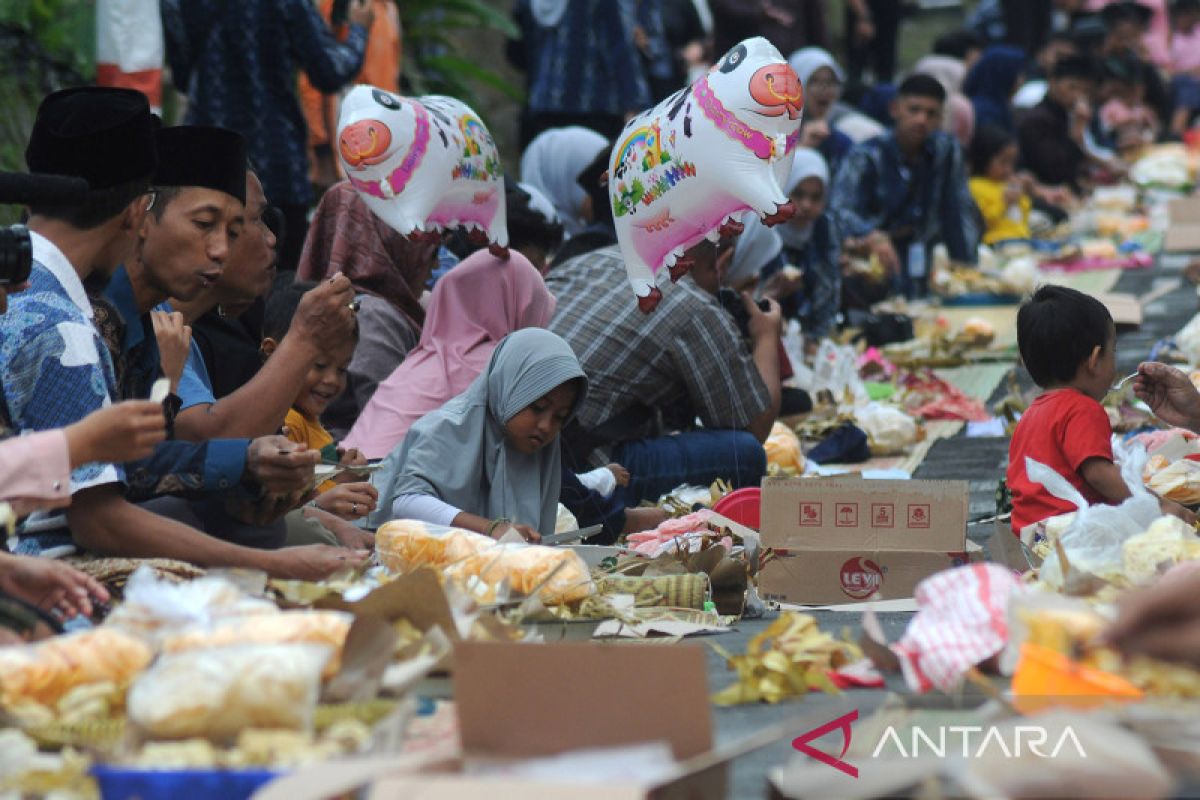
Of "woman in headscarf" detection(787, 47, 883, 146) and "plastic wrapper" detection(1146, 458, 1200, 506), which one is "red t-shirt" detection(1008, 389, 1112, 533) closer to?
"plastic wrapper" detection(1146, 458, 1200, 506)

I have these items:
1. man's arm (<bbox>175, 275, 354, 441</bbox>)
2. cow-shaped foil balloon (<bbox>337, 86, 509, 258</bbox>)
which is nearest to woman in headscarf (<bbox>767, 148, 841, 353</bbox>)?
cow-shaped foil balloon (<bbox>337, 86, 509, 258</bbox>)

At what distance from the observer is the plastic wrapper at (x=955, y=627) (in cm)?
303

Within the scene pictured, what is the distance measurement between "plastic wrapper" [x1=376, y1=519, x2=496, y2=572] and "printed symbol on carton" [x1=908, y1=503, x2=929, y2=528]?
3.13ft

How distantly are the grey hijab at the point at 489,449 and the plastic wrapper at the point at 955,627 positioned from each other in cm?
177

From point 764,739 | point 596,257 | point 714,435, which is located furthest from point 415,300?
point 764,739

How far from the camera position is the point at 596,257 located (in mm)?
6141

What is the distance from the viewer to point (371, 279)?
235 inches

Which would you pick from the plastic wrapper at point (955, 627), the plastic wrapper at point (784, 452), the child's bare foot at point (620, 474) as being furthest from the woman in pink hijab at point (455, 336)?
the plastic wrapper at point (955, 627)

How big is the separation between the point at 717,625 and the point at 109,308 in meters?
1.39

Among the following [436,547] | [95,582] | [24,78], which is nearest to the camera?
[95,582]

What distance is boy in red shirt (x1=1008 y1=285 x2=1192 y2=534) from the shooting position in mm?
4551

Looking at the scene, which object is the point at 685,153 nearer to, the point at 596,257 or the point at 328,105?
the point at 596,257

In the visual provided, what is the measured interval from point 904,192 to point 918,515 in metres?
5.78

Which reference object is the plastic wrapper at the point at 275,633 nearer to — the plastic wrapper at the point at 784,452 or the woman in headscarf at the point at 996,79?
the plastic wrapper at the point at 784,452
